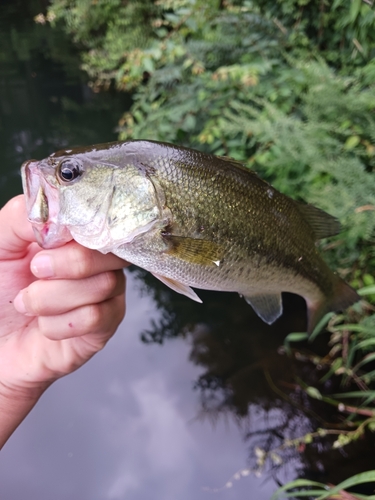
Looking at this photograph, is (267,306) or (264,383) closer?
(267,306)

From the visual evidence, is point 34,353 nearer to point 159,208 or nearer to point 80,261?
point 80,261

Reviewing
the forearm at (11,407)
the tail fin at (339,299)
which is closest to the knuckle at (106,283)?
the forearm at (11,407)

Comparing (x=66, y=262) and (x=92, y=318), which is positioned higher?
(x=66, y=262)

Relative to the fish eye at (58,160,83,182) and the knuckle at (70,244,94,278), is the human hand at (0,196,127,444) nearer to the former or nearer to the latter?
the knuckle at (70,244,94,278)

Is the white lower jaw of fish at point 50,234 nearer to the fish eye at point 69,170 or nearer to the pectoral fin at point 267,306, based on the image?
the fish eye at point 69,170

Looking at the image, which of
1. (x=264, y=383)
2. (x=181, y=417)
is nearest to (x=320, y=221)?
(x=264, y=383)

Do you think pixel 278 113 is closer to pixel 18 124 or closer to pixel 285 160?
pixel 285 160
